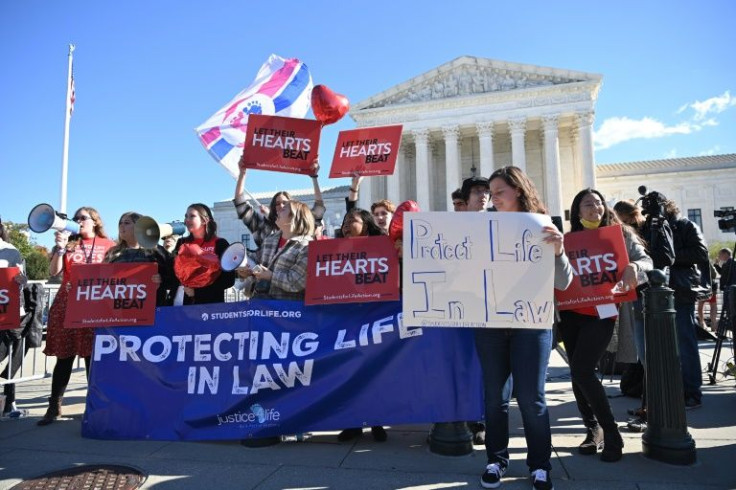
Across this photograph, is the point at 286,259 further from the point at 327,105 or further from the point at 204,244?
the point at 327,105

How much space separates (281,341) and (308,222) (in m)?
1.15

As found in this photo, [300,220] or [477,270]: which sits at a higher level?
[300,220]

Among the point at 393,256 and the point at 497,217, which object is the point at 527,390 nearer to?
the point at 497,217

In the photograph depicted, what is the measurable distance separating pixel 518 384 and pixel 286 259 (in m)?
2.19

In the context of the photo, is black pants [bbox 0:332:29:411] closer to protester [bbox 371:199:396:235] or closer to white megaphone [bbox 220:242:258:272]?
white megaphone [bbox 220:242:258:272]

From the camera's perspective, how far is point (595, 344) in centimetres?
338

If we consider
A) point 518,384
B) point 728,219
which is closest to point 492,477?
point 518,384

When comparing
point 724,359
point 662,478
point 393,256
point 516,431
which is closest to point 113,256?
point 393,256

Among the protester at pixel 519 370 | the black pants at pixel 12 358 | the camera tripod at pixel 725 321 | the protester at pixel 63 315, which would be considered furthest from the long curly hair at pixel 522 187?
the black pants at pixel 12 358

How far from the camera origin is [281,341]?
393 centimetres

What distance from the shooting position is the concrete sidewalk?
3068mm

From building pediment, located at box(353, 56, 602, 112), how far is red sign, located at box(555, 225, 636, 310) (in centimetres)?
4387

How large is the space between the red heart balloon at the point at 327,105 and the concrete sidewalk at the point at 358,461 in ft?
12.0

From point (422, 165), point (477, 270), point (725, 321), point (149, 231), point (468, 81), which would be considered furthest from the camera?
point (468, 81)
